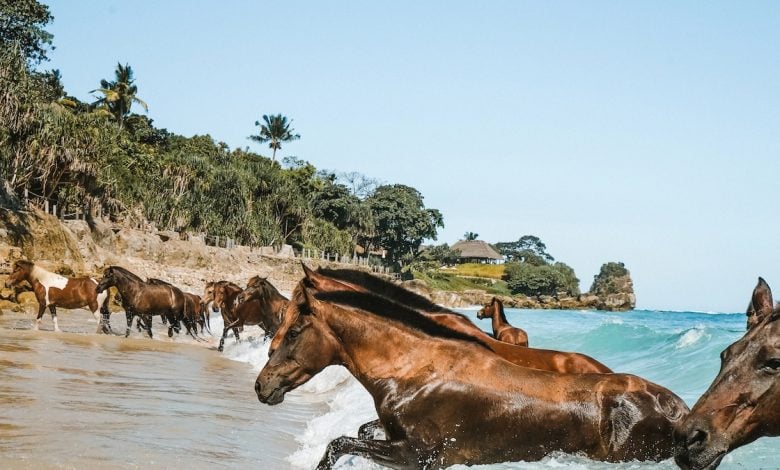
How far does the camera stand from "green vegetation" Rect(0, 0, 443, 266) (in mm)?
40188

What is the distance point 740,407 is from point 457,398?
9.07 ft

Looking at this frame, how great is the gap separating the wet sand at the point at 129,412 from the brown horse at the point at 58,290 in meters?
4.05

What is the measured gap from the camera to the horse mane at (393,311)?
6230mm

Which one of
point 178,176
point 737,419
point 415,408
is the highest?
point 178,176

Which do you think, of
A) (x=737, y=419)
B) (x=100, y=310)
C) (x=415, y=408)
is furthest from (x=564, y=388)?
(x=100, y=310)

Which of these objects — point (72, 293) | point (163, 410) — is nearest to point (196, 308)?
point (72, 293)

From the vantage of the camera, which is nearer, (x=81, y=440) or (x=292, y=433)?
(x=81, y=440)

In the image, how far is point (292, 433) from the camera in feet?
32.0

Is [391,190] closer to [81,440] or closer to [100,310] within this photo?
[100,310]

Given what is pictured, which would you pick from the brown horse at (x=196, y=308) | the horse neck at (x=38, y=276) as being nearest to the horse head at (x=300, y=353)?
the horse neck at (x=38, y=276)

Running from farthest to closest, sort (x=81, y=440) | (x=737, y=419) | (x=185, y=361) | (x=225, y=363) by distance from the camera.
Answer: (x=225, y=363)
(x=185, y=361)
(x=81, y=440)
(x=737, y=419)

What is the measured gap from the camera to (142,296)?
885 inches

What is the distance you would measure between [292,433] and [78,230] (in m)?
36.5

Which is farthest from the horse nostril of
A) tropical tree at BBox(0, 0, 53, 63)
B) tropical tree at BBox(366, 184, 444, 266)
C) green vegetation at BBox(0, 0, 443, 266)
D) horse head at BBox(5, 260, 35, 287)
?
tropical tree at BBox(366, 184, 444, 266)
